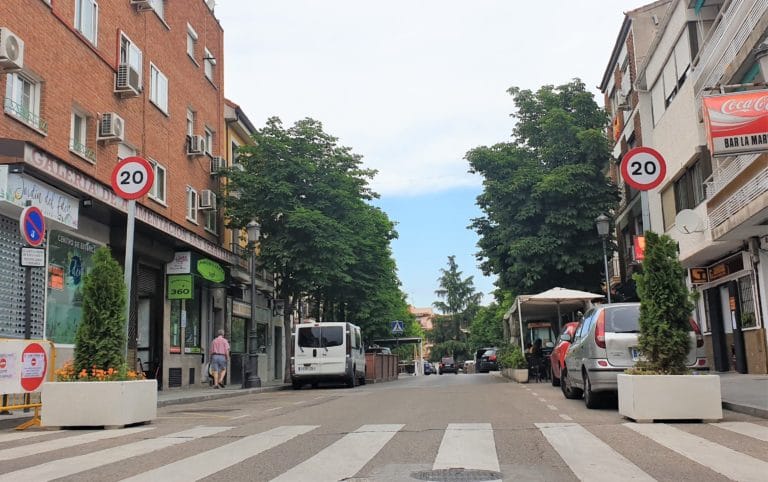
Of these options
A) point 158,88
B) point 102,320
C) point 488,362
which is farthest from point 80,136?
point 488,362

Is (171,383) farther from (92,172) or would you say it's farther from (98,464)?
(98,464)

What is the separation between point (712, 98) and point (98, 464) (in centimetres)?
1174

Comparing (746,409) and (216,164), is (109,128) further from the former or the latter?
(746,409)

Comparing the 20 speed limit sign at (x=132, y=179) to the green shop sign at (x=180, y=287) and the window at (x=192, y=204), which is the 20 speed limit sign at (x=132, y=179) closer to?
the green shop sign at (x=180, y=287)

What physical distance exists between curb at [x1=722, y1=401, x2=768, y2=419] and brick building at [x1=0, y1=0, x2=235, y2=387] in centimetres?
1074

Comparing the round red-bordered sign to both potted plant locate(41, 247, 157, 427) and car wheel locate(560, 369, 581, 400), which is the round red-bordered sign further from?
car wheel locate(560, 369, 581, 400)

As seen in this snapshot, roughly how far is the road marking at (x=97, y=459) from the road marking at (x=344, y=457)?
1.81 metres

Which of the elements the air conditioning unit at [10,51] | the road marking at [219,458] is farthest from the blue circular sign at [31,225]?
the road marking at [219,458]

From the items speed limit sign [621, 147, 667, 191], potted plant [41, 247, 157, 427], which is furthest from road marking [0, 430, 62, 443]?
speed limit sign [621, 147, 667, 191]

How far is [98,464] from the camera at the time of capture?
6.44 m

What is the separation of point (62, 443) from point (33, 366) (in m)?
2.72

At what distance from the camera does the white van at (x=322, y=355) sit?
24.0 meters

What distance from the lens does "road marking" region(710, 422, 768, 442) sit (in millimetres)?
7641

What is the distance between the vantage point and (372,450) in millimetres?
7039
